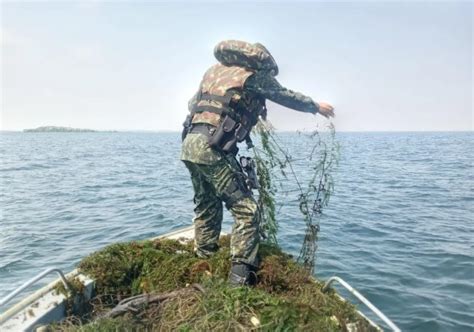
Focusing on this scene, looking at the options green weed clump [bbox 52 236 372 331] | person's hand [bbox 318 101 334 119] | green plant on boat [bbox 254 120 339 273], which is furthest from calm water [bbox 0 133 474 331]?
green weed clump [bbox 52 236 372 331]

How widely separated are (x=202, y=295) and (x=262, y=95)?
7.85ft

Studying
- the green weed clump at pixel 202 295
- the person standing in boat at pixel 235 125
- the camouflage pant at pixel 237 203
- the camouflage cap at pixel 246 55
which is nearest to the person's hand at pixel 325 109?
the person standing in boat at pixel 235 125

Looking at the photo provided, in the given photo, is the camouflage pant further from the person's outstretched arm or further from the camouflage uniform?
the person's outstretched arm

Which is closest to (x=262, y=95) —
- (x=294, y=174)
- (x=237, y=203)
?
(x=237, y=203)

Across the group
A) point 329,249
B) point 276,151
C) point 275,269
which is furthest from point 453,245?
point 275,269

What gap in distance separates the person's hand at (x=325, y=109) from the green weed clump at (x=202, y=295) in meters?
1.93

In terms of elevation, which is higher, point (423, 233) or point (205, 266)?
point (205, 266)

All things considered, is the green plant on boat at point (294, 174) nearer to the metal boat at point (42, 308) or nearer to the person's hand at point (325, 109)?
the person's hand at point (325, 109)

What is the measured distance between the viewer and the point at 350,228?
12984 mm

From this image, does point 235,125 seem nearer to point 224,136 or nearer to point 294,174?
point 224,136

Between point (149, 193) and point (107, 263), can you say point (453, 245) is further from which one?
point (149, 193)

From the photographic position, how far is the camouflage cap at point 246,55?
5133 mm

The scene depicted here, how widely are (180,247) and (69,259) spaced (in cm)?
542

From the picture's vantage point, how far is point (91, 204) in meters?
18.1
